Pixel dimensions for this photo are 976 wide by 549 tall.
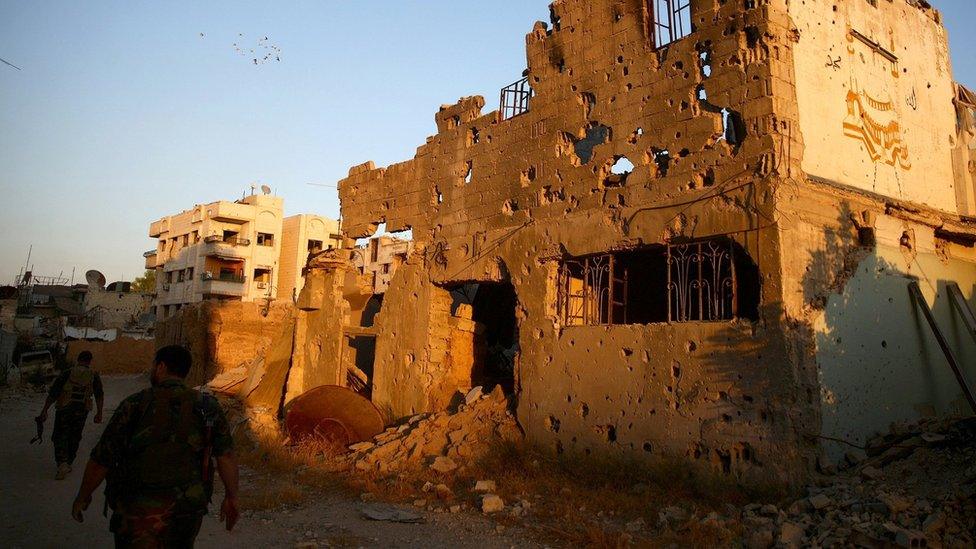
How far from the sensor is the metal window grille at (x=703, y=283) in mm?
7762

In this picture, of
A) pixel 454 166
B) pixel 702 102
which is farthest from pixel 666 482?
pixel 454 166

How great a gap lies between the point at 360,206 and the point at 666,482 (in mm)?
8912

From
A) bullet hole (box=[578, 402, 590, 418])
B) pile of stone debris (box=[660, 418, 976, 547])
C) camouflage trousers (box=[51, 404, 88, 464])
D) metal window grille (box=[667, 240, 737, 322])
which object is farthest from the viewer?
bullet hole (box=[578, 402, 590, 418])

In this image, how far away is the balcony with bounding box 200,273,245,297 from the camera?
41281 mm

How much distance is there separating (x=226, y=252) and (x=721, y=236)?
39438 millimetres

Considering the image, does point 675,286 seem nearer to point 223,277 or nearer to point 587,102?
point 587,102

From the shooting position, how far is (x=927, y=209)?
8.51m

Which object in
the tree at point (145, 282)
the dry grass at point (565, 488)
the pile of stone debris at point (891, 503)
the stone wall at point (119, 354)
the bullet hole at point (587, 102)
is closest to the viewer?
the pile of stone debris at point (891, 503)

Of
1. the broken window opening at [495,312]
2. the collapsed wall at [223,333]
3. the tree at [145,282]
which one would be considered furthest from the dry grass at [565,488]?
the tree at [145,282]

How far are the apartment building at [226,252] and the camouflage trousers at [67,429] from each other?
3493 centimetres

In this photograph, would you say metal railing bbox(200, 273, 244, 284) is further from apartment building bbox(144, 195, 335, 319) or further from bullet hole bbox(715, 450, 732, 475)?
bullet hole bbox(715, 450, 732, 475)

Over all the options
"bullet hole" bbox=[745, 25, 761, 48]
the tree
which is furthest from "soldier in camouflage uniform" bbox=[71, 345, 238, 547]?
the tree

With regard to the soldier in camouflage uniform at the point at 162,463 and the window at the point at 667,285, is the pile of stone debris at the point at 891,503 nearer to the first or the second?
Result: the window at the point at 667,285

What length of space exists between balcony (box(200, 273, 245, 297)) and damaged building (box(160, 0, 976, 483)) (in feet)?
110
